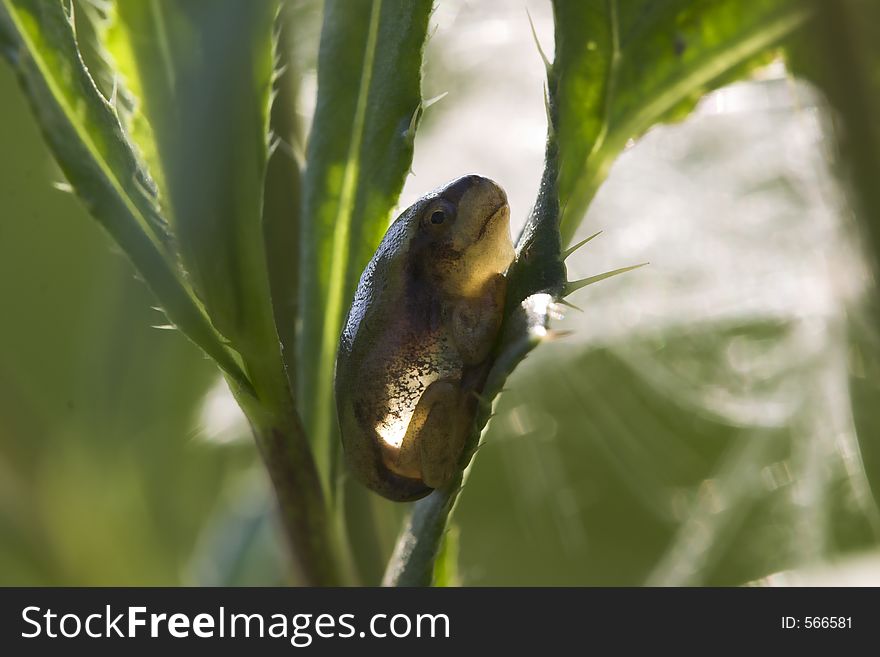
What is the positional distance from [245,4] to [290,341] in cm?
42

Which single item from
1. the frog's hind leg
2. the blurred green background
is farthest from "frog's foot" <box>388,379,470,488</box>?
the blurred green background

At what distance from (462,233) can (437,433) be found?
0.22 meters

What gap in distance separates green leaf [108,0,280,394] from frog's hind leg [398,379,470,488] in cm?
20

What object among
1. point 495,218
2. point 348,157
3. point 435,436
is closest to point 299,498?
point 435,436

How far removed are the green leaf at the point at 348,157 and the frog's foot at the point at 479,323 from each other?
11cm

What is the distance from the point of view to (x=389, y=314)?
814mm

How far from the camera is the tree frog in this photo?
77cm

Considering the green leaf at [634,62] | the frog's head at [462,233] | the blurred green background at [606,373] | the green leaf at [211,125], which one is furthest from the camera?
the blurred green background at [606,373]

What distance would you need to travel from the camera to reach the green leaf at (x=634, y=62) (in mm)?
702

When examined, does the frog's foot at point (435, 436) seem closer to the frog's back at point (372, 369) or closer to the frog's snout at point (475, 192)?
the frog's back at point (372, 369)

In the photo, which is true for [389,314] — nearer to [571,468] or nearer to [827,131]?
[827,131]

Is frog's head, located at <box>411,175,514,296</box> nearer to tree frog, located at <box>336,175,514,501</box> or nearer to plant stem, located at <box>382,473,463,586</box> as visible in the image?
tree frog, located at <box>336,175,514,501</box>

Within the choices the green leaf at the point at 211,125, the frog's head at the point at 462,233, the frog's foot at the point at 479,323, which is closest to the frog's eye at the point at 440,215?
the frog's head at the point at 462,233

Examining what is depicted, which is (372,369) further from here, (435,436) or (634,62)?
(634,62)
